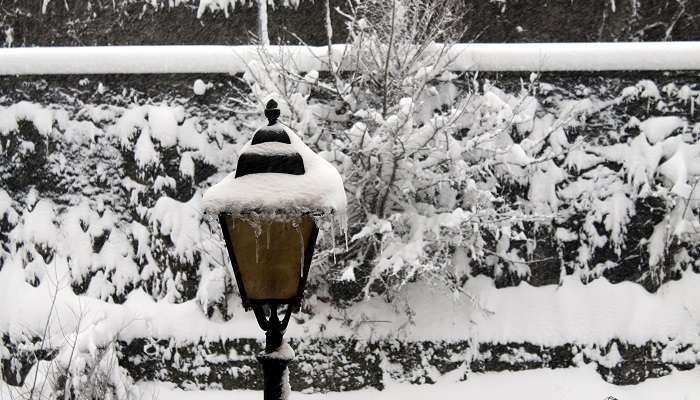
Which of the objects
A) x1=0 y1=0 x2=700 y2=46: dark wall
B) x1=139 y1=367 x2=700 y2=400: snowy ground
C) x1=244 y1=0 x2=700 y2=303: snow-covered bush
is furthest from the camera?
x1=0 y1=0 x2=700 y2=46: dark wall

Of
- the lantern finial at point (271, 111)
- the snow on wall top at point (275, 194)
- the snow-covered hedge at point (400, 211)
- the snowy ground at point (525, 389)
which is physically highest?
the lantern finial at point (271, 111)

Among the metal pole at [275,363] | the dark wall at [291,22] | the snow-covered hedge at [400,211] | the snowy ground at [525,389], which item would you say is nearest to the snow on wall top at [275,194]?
the metal pole at [275,363]

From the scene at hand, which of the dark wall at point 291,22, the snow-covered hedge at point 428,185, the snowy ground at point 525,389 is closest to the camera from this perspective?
the snowy ground at point 525,389

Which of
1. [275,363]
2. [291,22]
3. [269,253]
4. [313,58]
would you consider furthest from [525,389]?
[291,22]

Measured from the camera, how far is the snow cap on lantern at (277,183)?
6.38 feet

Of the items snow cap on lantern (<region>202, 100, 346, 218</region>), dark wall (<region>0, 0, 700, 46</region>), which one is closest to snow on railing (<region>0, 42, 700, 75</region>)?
snow cap on lantern (<region>202, 100, 346, 218</region>)

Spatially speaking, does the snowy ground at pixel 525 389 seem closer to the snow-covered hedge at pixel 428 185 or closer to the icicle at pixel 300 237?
the snow-covered hedge at pixel 428 185

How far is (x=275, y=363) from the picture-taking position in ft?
6.65

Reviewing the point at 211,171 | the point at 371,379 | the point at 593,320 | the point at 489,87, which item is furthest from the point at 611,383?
the point at 211,171

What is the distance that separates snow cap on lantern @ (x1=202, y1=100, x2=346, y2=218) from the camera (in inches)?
76.6

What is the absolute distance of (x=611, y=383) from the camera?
5.19 metres

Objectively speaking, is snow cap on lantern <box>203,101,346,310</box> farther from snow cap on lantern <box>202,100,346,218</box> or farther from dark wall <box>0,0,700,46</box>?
dark wall <box>0,0,700,46</box>

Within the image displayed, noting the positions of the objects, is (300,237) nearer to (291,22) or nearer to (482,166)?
(482,166)

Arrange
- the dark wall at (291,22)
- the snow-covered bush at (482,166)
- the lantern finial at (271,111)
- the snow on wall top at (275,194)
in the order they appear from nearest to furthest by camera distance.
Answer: the snow on wall top at (275,194), the lantern finial at (271,111), the snow-covered bush at (482,166), the dark wall at (291,22)
